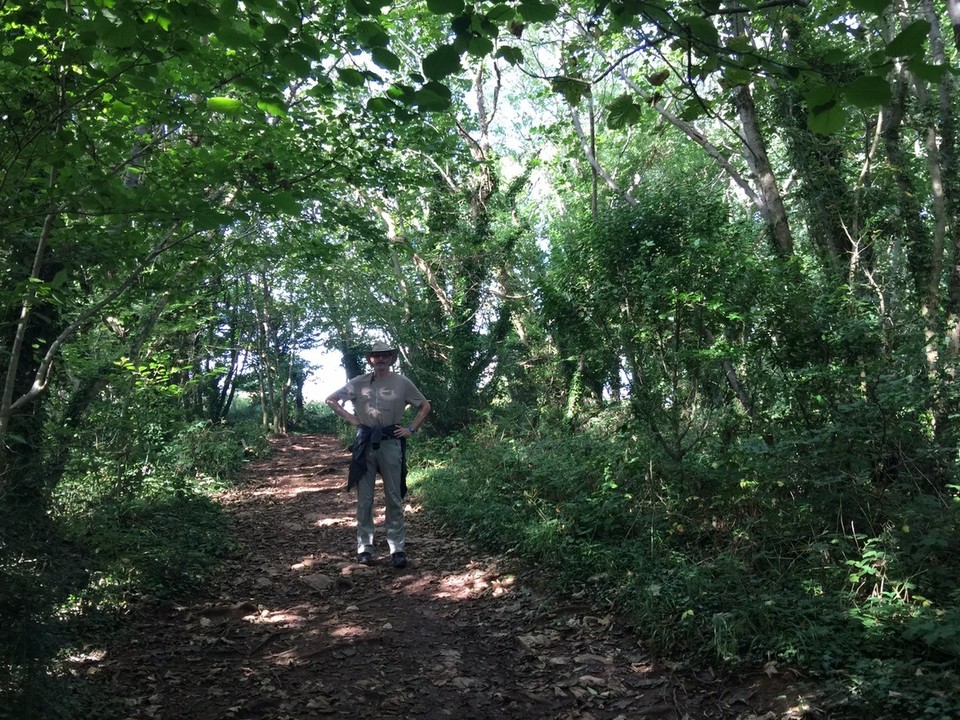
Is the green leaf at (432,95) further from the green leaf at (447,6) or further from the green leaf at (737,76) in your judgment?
the green leaf at (737,76)

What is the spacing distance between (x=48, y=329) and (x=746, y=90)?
873cm

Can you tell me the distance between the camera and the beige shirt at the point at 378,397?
6836mm

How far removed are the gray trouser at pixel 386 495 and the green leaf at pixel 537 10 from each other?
485cm

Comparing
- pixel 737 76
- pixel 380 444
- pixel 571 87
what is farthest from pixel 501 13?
pixel 380 444

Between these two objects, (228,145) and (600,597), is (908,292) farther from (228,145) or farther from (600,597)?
(228,145)

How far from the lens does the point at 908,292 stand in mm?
7977

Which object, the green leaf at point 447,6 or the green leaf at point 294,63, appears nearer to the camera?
the green leaf at point 447,6

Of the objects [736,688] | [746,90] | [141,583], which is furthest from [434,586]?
[746,90]

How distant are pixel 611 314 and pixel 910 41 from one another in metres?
4.93

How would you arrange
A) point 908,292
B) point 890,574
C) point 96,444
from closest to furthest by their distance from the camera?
point 890,574 → point 96,444 → point 908,292

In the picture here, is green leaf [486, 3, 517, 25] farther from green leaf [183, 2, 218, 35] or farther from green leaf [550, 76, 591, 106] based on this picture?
green leaf [183, 2, 218, 35]

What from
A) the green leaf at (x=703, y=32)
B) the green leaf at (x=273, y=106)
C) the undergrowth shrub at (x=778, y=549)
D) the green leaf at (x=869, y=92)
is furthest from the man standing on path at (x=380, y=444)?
the green leaf at (x=869, y=92)

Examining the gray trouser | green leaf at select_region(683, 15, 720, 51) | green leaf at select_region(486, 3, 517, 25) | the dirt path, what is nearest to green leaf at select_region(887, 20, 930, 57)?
green leaf at select_region(683, 15, 720, 51)

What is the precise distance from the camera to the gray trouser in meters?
6.75
